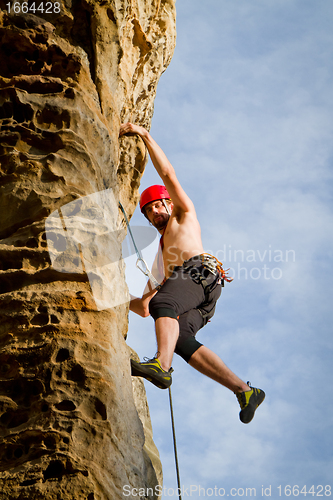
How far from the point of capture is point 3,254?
13.1ft

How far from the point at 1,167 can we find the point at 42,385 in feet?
5.94

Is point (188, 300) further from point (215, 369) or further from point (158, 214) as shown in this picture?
point (158, 214)

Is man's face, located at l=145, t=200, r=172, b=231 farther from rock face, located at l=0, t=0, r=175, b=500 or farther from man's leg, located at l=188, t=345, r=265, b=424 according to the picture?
man's leg, located at l=188, t=345, r=265, b=424

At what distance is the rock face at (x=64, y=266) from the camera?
3.36m

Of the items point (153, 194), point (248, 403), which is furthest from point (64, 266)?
point (153, 194)

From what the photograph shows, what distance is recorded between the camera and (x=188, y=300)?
5.18m

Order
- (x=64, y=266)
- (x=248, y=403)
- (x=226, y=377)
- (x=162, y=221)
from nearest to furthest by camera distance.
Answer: (x=64, y=266) → (x=248, y=403) → (x=226, y=377) → (x=162, y=221)

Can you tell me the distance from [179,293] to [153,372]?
98 cm

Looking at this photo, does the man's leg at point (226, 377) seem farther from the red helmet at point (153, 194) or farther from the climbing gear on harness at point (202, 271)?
the red helmet at point (153, 194)

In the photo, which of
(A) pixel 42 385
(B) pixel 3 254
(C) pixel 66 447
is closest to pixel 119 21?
(B) pixel 3 254

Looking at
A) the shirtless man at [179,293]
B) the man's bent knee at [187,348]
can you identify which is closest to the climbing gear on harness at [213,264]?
the shirtless man at [179,293]

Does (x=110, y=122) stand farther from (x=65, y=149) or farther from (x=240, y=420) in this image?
(x=240, y=420)

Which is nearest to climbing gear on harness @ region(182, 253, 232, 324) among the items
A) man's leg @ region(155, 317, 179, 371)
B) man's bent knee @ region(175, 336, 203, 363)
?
man's bent knee @ region(175, 336, 203, 363)

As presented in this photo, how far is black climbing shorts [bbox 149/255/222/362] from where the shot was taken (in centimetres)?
495
